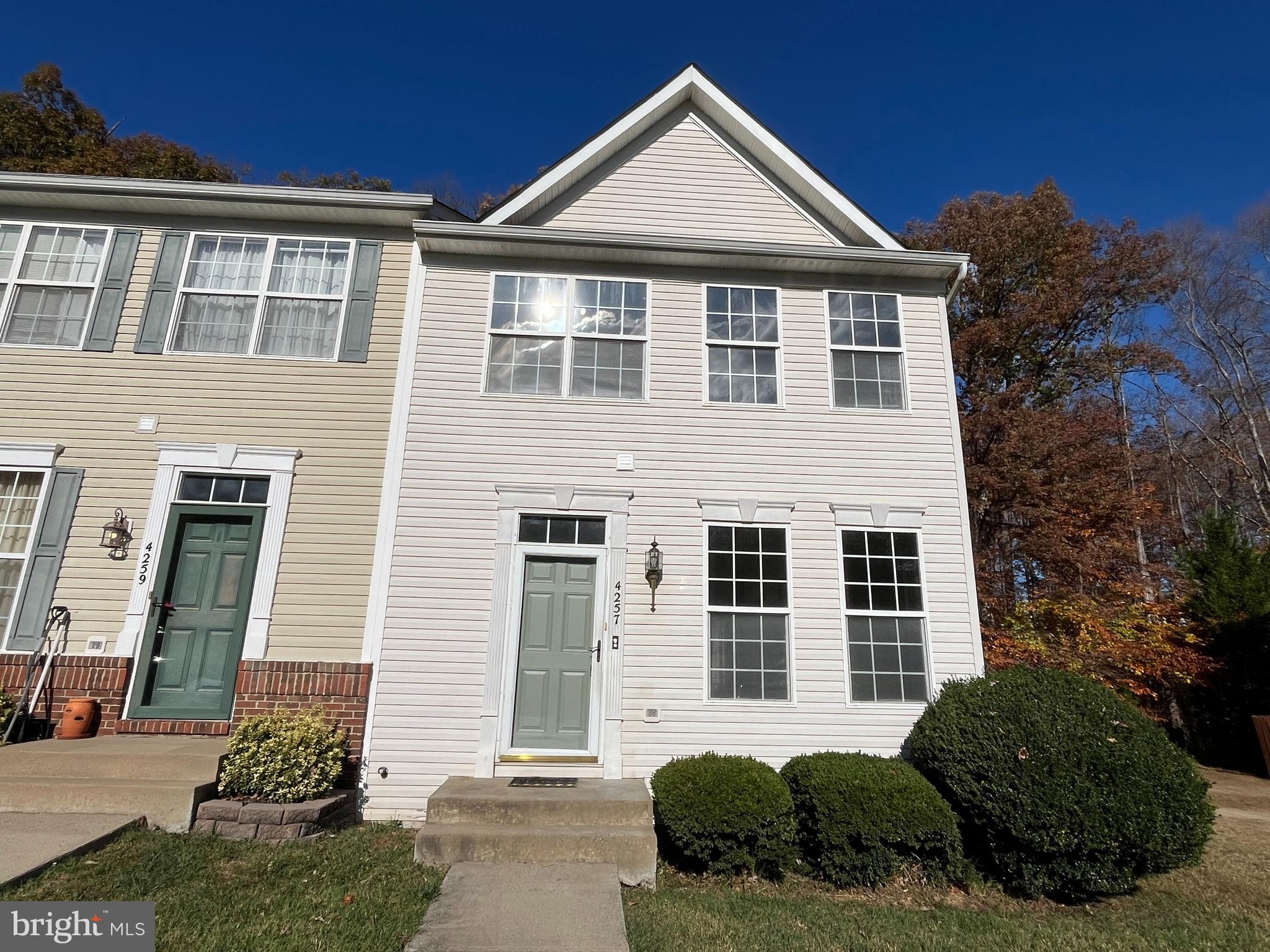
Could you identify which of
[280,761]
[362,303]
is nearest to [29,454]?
[362,303]

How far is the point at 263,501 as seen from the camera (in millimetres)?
6844

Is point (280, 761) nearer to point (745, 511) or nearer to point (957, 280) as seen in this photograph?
point (745, 511)

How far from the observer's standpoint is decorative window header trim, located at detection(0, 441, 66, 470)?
6730 millimetres

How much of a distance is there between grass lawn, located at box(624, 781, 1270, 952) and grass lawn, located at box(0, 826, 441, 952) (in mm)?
1545

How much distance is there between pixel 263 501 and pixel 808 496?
5.91m

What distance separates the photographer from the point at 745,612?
270 inches

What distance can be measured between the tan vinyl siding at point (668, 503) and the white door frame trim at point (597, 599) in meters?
0.09

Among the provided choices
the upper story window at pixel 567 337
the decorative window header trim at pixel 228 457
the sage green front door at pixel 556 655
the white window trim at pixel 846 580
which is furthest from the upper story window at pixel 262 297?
the white window trim at pixel 846 580

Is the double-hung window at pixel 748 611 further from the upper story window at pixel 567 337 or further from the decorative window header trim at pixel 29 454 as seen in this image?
the decorative window header trim at pixel 29 454

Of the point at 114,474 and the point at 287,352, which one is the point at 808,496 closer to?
the point at 287,352

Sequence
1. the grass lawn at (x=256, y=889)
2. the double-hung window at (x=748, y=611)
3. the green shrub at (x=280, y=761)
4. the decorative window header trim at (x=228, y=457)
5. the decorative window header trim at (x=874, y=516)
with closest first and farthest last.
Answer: the grass lawn at (x=256, y=889), the green shrub at (x=280, y=761), the double-hung window at (x=748, y=611), the decorative window header trim at (x=228, y=457), the decorative window header trim at (x=874, y=516)

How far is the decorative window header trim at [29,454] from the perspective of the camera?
22.1 ft

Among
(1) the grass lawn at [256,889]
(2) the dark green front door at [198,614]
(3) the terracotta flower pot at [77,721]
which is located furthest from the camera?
(2) the dark green front door at [198,614]

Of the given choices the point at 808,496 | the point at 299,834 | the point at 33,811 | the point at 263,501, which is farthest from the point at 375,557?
the point at 808,496
